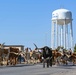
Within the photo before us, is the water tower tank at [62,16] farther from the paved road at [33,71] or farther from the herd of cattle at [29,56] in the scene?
the paved road at [33,71]

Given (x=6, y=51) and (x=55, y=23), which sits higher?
(x=55, y=23)

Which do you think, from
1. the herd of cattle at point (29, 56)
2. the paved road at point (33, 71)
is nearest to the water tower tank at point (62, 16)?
the herd of cattle at point (29, 56)

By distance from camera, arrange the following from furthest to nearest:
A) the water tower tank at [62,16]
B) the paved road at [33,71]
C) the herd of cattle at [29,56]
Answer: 1. the water tower tank at [62,16]
2. the herd of cattle at [29,56]
3. the paved road at [33,71]

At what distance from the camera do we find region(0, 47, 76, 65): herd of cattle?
1185 inches

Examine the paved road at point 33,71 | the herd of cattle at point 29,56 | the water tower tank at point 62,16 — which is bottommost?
the paved road at point 33,71

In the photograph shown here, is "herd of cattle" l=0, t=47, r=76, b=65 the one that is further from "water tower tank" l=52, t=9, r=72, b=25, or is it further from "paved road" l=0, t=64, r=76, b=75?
"water tower tank" l=52, t=9, r=72, b=25

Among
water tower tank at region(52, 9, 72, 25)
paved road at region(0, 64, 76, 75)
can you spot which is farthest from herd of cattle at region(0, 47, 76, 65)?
water tower tank at region(52, 9, 72, 25)

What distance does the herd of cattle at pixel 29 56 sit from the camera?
30.1 m

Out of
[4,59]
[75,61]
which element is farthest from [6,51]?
[75,61]

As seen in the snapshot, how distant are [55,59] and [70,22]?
52267 millimetres

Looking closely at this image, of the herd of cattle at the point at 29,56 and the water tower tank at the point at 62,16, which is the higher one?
the water tower tank at the point at 62,16

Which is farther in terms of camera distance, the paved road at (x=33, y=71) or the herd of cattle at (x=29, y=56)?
the herd of cattle at (x=29, y=56)

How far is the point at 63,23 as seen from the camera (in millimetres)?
85062

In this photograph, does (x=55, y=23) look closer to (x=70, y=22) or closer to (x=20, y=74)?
(x=70, y=22)
